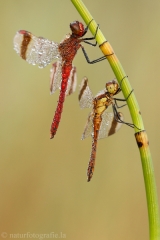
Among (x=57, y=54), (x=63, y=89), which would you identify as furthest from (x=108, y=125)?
(x=57, y=54)

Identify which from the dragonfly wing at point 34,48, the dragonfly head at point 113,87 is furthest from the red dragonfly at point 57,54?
the dragonfly head at point 113,87

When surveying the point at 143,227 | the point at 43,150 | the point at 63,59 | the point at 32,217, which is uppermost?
the point at 63,59

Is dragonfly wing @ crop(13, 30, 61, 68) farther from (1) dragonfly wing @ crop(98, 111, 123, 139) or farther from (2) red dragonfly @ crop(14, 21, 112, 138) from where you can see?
(1) dragonfly wing @ crop(98, 111, 123, 139)

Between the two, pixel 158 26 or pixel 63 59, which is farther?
pixel 158 26

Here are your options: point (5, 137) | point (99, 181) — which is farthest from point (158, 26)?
point (5, 137)

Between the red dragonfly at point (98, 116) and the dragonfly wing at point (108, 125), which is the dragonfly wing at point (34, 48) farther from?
the dragonfly wing at point (108, 125)

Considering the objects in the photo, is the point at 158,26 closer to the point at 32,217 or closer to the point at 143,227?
the point at 143,227
